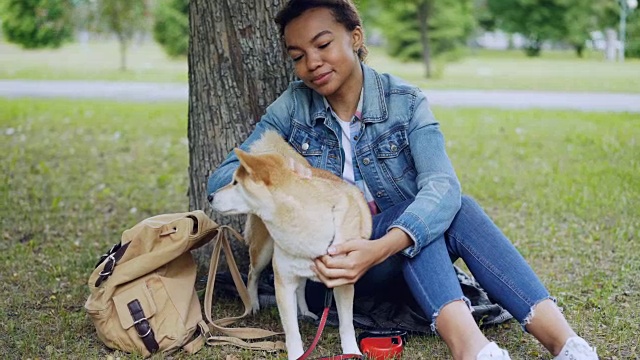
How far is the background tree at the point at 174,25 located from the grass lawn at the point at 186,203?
1867 centimetres

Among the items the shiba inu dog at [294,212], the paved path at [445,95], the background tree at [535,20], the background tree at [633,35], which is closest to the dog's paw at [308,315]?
the shiba inu dog at [294,212]

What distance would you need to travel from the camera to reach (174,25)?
29375 mm

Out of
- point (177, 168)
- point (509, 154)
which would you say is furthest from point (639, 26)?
point (177, 168)

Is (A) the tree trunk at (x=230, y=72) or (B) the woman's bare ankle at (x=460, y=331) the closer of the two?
(B) the woman's bare ankle at (x=460, y=331)

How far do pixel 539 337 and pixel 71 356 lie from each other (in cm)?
207

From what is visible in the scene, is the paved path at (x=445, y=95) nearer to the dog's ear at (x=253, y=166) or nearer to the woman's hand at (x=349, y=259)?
the woman's hand at (x=349, y=259)

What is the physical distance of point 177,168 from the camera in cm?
751

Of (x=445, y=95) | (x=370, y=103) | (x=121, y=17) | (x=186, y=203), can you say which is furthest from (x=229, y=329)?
(x=121, y=17)

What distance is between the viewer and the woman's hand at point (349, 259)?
2842mm

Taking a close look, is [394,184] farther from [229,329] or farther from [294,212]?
[229,329]

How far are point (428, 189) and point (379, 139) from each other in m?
0.38

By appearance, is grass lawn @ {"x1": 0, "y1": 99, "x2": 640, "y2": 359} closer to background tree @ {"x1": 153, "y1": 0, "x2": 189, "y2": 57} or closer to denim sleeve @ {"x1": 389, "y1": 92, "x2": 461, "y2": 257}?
denim sleeve @ {"x1": 389, "y1": 92, "x2": 461, "y2": 257}

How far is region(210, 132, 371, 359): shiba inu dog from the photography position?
2.79m

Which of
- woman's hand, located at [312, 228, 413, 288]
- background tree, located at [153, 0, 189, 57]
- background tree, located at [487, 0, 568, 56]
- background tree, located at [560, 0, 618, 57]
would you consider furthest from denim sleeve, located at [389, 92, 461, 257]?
background tree, located at [487, 0, 568, 56]
